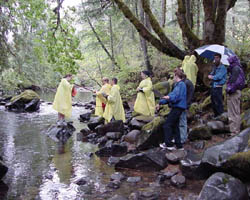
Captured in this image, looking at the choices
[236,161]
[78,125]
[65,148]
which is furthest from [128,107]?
[236,161]

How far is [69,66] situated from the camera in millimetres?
6699

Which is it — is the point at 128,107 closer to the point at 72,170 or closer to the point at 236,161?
the point at 72,170

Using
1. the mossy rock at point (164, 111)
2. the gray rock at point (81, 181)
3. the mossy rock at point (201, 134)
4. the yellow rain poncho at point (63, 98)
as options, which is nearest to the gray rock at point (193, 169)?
the mossy rock at point (201, 134)

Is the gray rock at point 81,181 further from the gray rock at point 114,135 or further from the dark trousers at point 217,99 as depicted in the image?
the dark trousers at point 217,99

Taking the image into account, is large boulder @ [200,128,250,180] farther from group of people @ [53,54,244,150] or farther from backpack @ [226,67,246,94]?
backpack @ [226,67,246,94]

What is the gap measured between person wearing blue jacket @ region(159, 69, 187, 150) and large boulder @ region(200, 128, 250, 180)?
1.61 m

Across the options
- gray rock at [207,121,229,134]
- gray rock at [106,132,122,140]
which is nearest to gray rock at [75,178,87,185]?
gray rock at [106,132,122,140]

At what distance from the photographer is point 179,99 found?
259 inches

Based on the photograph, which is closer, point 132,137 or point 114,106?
point 132,137

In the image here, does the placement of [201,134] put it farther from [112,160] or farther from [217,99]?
[112,160]

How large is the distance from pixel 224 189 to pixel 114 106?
20.5 ft

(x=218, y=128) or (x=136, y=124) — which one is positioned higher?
(x=218, y=128)

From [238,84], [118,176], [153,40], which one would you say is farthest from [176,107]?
[153,40]

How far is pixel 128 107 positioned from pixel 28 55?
257 inches
